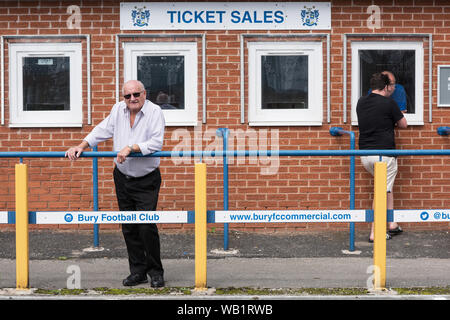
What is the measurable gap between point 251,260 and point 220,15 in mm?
2859

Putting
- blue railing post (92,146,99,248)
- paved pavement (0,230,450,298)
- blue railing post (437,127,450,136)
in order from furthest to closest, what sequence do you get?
blue railing post (437,127,450,136), blue railing post (92,146,99,248), paved pavement (0,230,450,298)

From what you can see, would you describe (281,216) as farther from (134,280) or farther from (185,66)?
(185,66)

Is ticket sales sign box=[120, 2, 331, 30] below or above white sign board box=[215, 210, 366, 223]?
above

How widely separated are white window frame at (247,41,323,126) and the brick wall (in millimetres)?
94

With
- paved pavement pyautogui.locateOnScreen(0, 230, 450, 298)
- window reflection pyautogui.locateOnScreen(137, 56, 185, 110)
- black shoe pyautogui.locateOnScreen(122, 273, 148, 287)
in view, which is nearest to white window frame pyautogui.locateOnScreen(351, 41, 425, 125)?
paved pavement pyautogui.locateOnScreen(0, 230, 450, 298)

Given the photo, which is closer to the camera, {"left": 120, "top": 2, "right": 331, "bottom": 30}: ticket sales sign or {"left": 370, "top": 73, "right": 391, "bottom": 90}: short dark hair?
{"left": 370, "top": 73, "right": 391, "bottom": 90}: short dark hair

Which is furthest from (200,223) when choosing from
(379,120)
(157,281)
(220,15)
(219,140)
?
(220,15)

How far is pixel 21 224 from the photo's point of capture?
194 inches

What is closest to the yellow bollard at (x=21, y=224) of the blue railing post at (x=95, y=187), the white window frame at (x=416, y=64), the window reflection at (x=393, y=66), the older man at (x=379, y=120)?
the blue railing post at (x=95, y=187)

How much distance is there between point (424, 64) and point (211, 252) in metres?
3.28

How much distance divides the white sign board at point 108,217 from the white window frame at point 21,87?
97.4 inches

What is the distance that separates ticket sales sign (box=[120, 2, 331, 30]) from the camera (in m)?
7.23

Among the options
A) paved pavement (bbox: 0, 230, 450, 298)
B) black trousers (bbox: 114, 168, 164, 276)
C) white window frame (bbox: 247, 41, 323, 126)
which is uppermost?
white window frame (bbox: 247, 41, 323, 126)

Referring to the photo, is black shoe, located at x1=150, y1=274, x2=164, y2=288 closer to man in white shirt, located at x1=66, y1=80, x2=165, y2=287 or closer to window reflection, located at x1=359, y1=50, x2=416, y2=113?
man in white shirt, located at x1=66, y1=80, x2=165, y2=287
